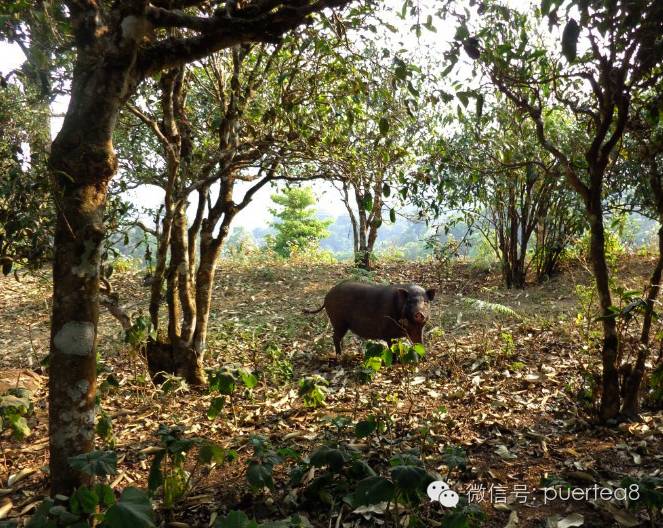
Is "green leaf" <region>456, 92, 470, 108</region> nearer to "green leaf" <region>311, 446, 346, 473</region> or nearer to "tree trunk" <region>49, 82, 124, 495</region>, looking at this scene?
"tree trunk" <region>49, 82, 124, 495</region>

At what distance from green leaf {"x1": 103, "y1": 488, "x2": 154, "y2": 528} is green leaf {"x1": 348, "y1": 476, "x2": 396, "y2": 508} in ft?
2.70

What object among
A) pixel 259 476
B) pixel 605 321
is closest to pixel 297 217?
pixel 605 321

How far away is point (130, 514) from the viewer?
1.79m

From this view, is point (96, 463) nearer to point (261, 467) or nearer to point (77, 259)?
point (261, 467)

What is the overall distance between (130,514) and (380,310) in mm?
4655

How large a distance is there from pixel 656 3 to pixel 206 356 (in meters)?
5.41

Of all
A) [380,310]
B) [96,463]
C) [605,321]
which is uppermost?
[605,321]

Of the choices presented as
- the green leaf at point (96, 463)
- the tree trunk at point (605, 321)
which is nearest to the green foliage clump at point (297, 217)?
the tree trunk at point (605, 321)

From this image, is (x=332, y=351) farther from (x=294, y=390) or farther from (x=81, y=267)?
(x=81, y=267)

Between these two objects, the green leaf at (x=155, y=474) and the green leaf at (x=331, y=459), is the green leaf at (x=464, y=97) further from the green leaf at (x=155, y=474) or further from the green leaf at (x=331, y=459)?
the green leaf at (x=155, y=474)

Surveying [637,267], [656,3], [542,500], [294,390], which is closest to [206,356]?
[294,390]

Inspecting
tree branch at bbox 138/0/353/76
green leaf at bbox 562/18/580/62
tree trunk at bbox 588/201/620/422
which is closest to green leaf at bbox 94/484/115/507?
tree branch at bbox 138/0/353/76

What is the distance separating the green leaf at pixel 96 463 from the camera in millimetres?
2027

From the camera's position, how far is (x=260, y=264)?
541 inches
